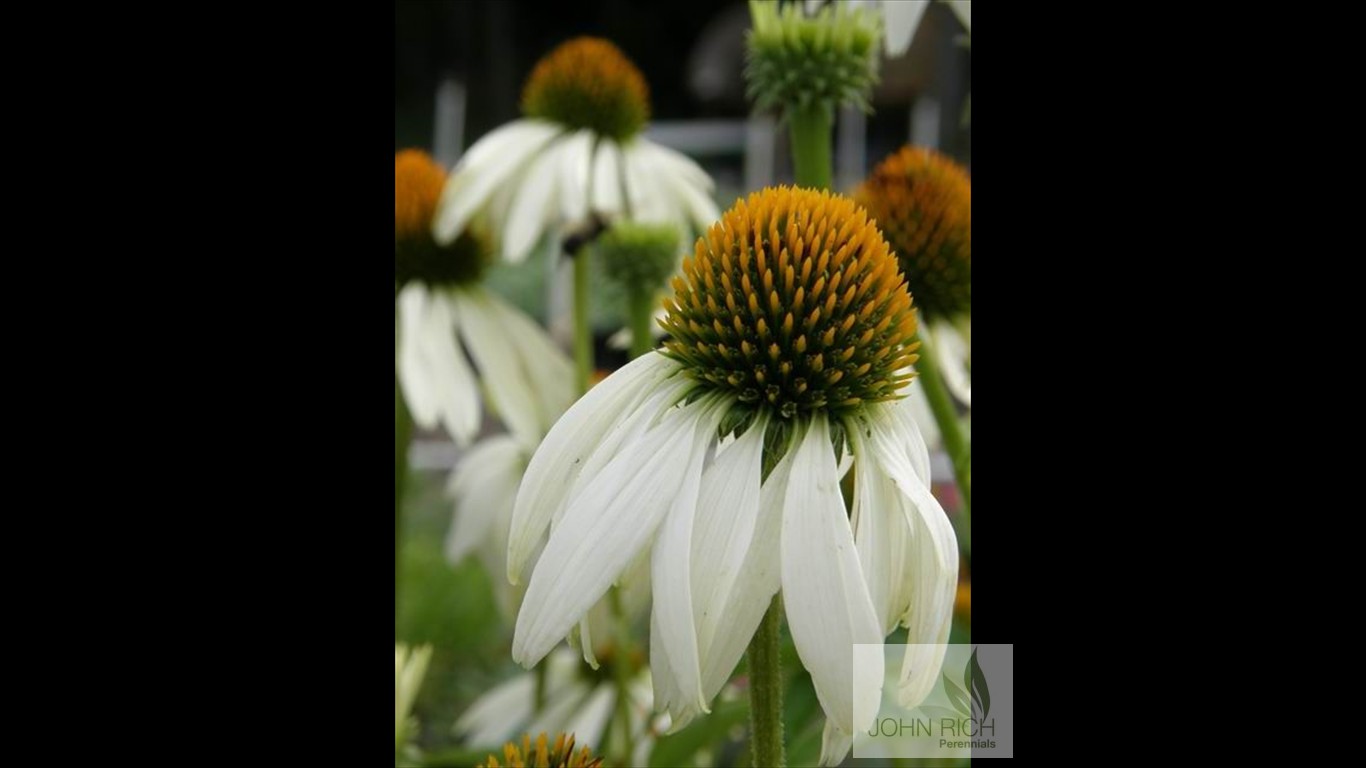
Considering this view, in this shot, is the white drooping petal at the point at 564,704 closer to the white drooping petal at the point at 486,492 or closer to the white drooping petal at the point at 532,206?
the white drooping petal at the point at 486,492

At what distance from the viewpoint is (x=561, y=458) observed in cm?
40

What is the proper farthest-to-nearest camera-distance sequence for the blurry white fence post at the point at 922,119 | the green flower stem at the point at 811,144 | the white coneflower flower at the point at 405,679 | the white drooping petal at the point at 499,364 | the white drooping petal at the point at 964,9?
the blurry white fence post at the point at 922,119 < the white drooping petal at the point at 499,364 < the white coneflower flower at the point at 405,679 < the green flower stem at the point at 811,144 < the white drooping petal at the point at 964,9

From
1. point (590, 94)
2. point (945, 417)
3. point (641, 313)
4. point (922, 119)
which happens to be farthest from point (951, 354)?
point (922, 119)

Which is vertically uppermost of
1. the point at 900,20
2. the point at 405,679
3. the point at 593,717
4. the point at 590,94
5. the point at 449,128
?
the point at 449,128

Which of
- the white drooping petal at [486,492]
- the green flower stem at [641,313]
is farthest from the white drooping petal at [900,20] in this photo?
the white drooping petal at [486,492]

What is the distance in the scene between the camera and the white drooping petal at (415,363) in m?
0.86

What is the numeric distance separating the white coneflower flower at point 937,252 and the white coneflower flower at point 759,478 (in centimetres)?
24

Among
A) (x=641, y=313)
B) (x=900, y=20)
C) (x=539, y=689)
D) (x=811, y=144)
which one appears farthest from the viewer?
(x=539, y=689)

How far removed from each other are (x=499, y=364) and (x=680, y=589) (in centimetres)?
66

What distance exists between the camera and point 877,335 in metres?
0.42

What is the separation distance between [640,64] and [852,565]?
169 cm

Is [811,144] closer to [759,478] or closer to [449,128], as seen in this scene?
[759,478]
